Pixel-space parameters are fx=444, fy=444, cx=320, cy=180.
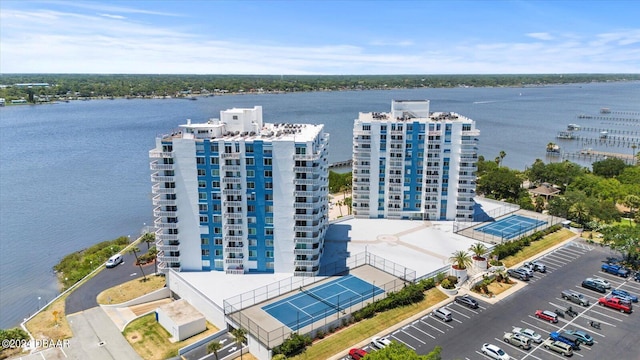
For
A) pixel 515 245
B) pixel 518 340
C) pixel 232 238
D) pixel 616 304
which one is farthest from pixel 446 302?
pixel 232 238

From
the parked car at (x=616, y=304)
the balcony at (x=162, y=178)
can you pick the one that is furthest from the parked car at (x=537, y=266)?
the balcony at (x=162, y=178)

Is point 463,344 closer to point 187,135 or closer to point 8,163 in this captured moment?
point 187,135

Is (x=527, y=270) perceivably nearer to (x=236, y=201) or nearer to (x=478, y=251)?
(x=478, y=251)

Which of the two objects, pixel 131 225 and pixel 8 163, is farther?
pixel 8 163

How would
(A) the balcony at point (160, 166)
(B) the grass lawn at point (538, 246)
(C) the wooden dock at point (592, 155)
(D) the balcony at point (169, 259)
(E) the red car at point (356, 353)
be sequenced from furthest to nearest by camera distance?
(C) the wooden dock at point (592, 155) < (B) the grass lawn at point (538, 246) < (D) the balcony at point (169, 259) < (A) the balcony at point (160, 166) < (E) the red car at point (356, 353)

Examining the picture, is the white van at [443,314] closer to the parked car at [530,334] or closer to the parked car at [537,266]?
the parked car at [530,334]

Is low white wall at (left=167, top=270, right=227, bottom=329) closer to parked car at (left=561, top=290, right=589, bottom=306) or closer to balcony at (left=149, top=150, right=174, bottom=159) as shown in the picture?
balcony at (left=149, top=150, right=174, bottom=159)

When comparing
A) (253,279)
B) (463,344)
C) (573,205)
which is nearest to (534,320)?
(463,344)
